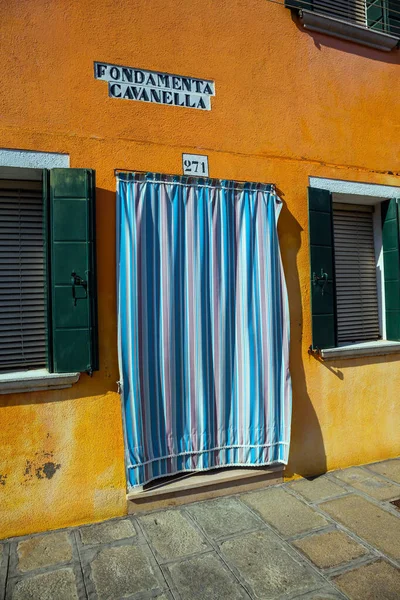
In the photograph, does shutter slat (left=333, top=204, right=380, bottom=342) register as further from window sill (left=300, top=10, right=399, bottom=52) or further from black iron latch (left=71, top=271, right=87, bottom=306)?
black iron latch (left=71, top=271, right=87, bottom=306)

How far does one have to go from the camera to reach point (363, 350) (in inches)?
174

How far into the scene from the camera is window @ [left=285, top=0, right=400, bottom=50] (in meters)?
4.30

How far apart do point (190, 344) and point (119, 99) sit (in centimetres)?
212

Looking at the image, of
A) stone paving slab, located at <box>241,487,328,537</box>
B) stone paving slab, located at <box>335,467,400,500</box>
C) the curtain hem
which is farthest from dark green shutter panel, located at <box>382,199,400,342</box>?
stone paving slab, located at <box>241,487,328,537</box>

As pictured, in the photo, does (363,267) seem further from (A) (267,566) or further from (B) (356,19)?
(A) (267,566)

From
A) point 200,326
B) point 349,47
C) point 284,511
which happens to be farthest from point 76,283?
point 349,47

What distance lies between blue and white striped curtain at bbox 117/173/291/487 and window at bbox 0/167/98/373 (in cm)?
29

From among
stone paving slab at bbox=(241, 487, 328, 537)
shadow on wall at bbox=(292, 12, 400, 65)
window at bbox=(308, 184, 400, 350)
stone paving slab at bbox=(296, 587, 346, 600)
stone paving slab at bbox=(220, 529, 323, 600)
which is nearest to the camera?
stone paving slab at bbox=(296, 587, 346, 600)

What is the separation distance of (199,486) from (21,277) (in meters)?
2.26

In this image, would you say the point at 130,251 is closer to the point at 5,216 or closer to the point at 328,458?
the point at 5,216

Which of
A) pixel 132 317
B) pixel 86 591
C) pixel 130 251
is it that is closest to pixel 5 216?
pixel 130 251

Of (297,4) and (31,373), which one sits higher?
(297,4)

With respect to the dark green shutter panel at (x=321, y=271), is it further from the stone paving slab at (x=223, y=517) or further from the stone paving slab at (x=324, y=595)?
Result: the stone paving slab at (x=324, y=595)

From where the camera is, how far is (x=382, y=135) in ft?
15.5
